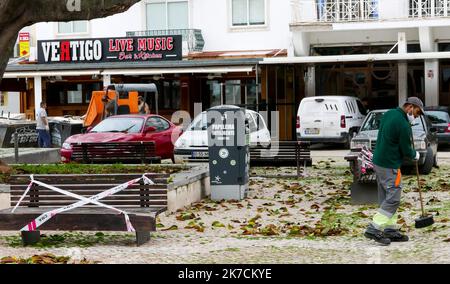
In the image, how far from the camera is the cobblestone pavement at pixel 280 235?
33.3 feet

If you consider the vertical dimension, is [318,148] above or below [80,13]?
below

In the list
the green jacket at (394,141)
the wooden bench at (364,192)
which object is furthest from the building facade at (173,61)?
the green jacket at (394,141)

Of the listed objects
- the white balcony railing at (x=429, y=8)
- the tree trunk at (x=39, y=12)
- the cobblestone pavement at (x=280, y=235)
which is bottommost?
the cobblestone pavement at (x=280, y=235)

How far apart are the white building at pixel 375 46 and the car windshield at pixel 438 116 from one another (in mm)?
2371

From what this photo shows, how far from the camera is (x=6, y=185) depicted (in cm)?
1432

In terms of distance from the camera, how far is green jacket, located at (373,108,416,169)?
1119cm

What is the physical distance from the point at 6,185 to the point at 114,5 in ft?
12.8

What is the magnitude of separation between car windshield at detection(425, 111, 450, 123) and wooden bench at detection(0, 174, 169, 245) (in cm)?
1884

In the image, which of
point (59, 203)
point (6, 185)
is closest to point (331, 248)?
point (59, 203)

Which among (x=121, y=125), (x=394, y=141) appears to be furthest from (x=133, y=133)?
(x=394, y=141)

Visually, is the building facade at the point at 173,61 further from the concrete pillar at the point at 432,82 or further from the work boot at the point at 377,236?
the work boot at the point at 377,236

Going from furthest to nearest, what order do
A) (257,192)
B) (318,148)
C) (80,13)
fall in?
(318,148) → (257,192) → (80,13)

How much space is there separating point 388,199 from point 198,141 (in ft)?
37.6
